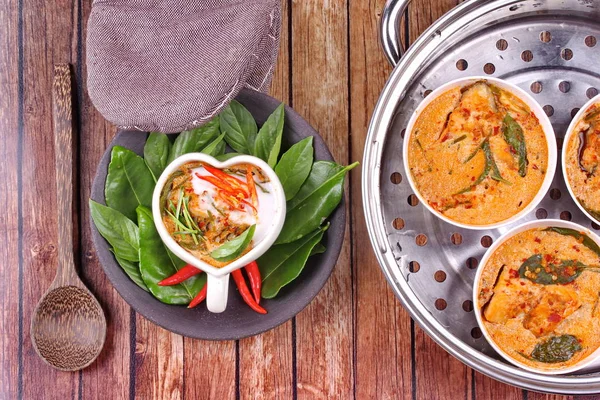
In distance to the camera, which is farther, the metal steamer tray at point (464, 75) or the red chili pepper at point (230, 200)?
the metal steamer tray at point (464, 75)

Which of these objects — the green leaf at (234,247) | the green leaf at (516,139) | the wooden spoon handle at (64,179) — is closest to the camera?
the green leaf at (234,247)

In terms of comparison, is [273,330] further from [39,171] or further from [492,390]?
[39,171]

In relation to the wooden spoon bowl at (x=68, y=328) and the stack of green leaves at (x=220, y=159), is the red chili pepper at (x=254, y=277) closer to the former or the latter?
the stack of green leaves at (x=220, y=159)

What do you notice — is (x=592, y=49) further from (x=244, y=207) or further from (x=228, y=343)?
(x=228, y=343)

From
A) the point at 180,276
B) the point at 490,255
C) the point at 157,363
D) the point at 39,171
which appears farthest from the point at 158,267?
the point at 490,255

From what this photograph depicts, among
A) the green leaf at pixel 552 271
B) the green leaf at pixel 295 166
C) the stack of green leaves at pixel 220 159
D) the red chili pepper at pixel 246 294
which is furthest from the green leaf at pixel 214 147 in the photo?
the green leaf at pixel 552 271

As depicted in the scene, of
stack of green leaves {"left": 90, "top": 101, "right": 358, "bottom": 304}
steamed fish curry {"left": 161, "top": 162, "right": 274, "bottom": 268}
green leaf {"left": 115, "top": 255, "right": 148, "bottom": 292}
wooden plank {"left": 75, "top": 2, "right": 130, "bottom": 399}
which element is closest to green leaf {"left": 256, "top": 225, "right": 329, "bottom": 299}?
stack of green leaves {"left": 90, "top": 101, "right": 358, "bottom": 304}
